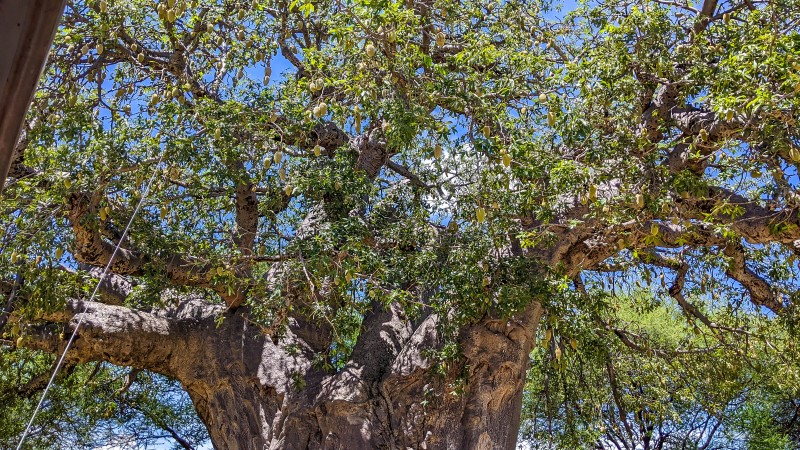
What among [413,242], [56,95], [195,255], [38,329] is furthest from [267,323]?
[56,95]

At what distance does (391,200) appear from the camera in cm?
624

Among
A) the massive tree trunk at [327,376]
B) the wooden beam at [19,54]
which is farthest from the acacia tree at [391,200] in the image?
the wooden beam at [19,54]

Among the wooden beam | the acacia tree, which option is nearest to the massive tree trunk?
the acacia tree

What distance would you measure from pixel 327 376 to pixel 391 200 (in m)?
1.46

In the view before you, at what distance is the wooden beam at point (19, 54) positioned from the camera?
0.84 metres

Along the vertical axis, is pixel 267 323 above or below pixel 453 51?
below

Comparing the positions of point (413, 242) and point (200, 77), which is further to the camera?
point (200, 77)

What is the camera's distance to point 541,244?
222 inches

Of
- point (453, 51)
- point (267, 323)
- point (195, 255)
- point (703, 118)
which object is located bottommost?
point (267, 323)

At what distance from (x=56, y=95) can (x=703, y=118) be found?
15.3 feet

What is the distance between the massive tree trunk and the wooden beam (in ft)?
15.4

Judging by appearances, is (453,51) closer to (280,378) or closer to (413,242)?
(413,242)

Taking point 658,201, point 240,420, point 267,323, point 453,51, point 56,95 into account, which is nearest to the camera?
point 658,201

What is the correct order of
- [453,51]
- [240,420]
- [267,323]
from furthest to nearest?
[453,51], [240,420], [267,323]
